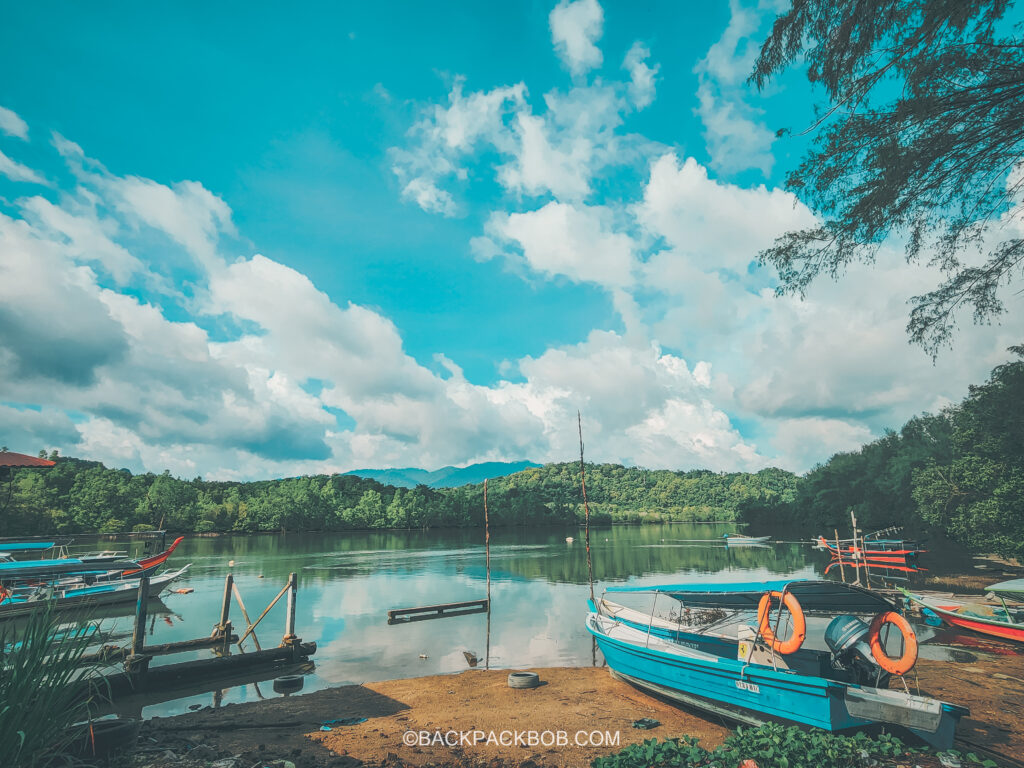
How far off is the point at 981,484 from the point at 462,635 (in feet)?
119

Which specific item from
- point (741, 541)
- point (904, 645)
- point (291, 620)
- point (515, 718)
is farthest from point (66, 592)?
point (741, 541)

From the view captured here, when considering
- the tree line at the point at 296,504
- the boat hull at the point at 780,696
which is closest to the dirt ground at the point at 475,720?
the boat hull at the point at 780,696

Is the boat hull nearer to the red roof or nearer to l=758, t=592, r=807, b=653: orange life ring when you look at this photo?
l=758, t=592, r=807, b=653: orange life ring

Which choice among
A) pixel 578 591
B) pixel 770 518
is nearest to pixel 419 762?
pixel 578 591

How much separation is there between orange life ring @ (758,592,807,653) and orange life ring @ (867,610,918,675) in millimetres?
1047

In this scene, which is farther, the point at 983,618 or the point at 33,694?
the point at 983,618

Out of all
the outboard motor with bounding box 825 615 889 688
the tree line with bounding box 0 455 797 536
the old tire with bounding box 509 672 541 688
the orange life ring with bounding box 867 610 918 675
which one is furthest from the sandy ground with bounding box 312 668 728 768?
the tree line with bounding box 0 455 797 536

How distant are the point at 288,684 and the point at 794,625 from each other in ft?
43.1

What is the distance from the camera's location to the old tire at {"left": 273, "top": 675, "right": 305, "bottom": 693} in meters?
13.8

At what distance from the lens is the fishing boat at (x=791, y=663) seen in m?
7.75

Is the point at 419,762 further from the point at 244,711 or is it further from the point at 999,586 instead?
the point at 999,586

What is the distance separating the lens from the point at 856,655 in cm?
904

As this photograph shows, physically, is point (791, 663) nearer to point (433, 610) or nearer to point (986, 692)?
point (986, 692)

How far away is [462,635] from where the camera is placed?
808 inches
